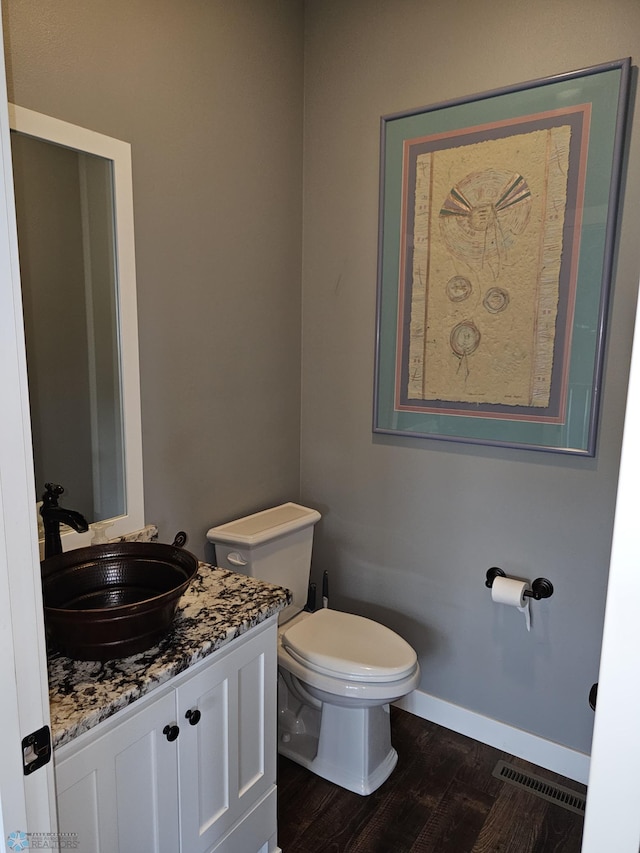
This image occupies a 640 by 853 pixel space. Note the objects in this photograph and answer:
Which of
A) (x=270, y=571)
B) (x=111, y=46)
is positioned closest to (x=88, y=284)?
(x=111, y=46)

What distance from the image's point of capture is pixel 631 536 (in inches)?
19.7

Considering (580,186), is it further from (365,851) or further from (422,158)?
(365,851)

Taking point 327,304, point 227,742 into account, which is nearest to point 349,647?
point 227,742

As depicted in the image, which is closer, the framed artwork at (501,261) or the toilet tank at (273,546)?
the framed artwork at (501,261)

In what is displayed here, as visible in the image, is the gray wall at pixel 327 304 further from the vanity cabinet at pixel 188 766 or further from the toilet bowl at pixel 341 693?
the vanity cabinet at pixel 188 766

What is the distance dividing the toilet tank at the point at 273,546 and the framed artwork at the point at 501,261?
0.52m

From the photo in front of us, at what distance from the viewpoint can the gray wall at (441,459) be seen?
171cm

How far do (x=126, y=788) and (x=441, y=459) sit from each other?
4.72ft

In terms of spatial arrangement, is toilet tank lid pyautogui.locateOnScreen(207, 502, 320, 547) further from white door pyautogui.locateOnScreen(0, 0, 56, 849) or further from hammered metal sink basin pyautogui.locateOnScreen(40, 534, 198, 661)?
white door pyautogui.locateOnScreen(0, 0, 56, 849)

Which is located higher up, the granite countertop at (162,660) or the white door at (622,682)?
the white door at (622,682)

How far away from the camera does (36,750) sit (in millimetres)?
734

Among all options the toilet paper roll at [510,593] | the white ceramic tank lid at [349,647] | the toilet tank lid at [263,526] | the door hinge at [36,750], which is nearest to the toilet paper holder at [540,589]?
the toilet paper roll at [510,593]

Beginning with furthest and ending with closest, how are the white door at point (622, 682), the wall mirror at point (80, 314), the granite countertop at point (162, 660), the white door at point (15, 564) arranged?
the wall mirror at point (80, 314)
the granite countertop at point (162, 660)
the white door at point (15, 564)
the white door at point (622, 682)

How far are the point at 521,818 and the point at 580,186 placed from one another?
6.69 ft
